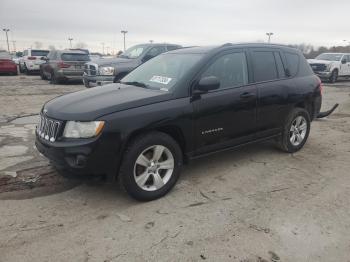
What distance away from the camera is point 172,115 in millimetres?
4191

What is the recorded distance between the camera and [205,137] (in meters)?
4.57

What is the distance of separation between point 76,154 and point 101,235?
86cm

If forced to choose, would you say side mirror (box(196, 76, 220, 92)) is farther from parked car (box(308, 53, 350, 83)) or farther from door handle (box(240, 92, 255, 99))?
parked car (box(308, 53, 350, 83))

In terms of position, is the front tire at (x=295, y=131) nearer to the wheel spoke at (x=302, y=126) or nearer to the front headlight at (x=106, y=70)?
the wheel spoke at (x=302, y=126)

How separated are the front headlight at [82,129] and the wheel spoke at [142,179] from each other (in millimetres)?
717

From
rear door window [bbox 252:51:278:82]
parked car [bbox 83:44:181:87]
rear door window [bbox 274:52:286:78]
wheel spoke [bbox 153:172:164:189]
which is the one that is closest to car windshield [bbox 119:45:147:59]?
parked car [bbox 83:44:181:87]

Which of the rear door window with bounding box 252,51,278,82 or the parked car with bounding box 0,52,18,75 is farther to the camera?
the parked car with bounding box 0,52,18,75

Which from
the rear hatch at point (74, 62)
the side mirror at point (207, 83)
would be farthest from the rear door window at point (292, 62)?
the rear hatch at point (74, 62)

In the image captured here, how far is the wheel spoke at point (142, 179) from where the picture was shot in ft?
13.3

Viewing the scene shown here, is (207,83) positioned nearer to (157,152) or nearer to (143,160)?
(157,152)

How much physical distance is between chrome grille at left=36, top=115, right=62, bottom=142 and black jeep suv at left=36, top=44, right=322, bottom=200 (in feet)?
0.04

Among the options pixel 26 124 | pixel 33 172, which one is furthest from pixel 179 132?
pixel 26 124

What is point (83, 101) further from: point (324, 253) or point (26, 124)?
point (26, 124)

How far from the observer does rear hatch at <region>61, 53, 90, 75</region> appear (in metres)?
16.6
